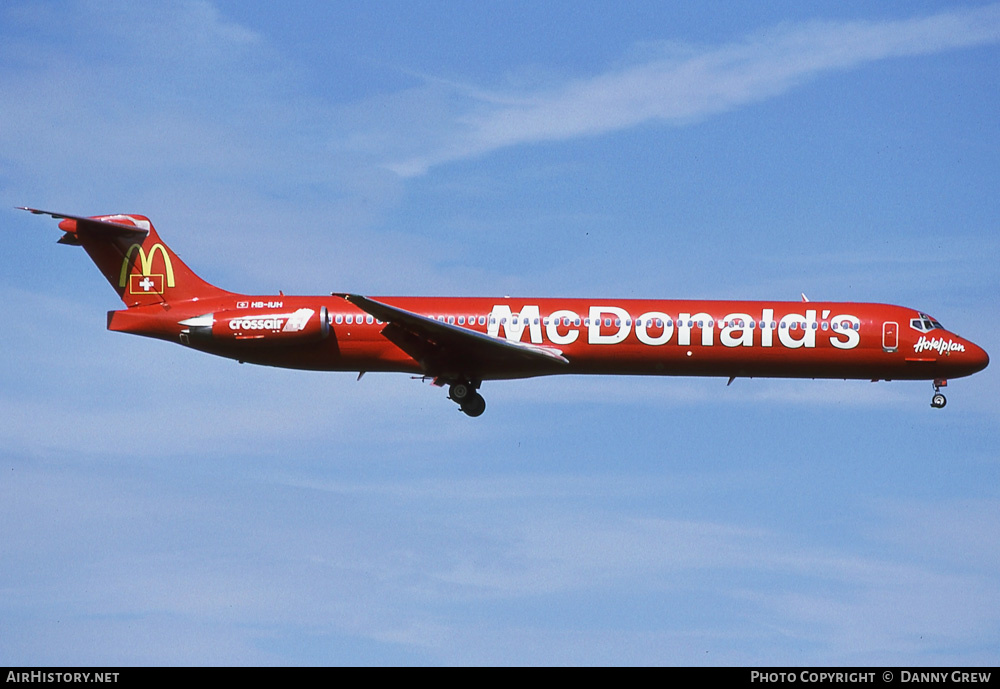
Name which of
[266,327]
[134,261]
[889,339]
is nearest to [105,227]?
[134,261]

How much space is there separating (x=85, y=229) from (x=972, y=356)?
110 ft

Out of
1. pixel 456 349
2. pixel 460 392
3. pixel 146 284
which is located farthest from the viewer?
pixel 146 284

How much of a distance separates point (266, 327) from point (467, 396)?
7.71 meters

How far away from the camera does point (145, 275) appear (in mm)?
53469

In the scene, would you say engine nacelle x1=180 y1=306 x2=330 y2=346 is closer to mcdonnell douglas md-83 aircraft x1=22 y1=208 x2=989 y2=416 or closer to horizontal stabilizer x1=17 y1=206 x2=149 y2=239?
mcdonnell douglas md-83 aircraft x1=22 y1=208 x2=989 y2=416

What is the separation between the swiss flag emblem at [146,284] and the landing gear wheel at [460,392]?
12.0 m

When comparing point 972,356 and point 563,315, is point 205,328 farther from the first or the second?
point 972,356

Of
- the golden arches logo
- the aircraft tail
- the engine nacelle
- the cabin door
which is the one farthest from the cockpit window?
the golden arches logo

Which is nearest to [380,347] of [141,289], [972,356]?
[141,289]

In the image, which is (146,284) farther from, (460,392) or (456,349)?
(460,392)

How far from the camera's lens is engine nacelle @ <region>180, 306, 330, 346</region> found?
5038 cm

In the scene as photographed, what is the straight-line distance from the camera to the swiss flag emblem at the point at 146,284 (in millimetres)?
53250

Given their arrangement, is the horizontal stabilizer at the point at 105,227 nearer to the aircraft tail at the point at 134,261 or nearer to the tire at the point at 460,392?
the aircraft tail at the point at 134,261

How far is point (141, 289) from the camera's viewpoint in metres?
53.3
